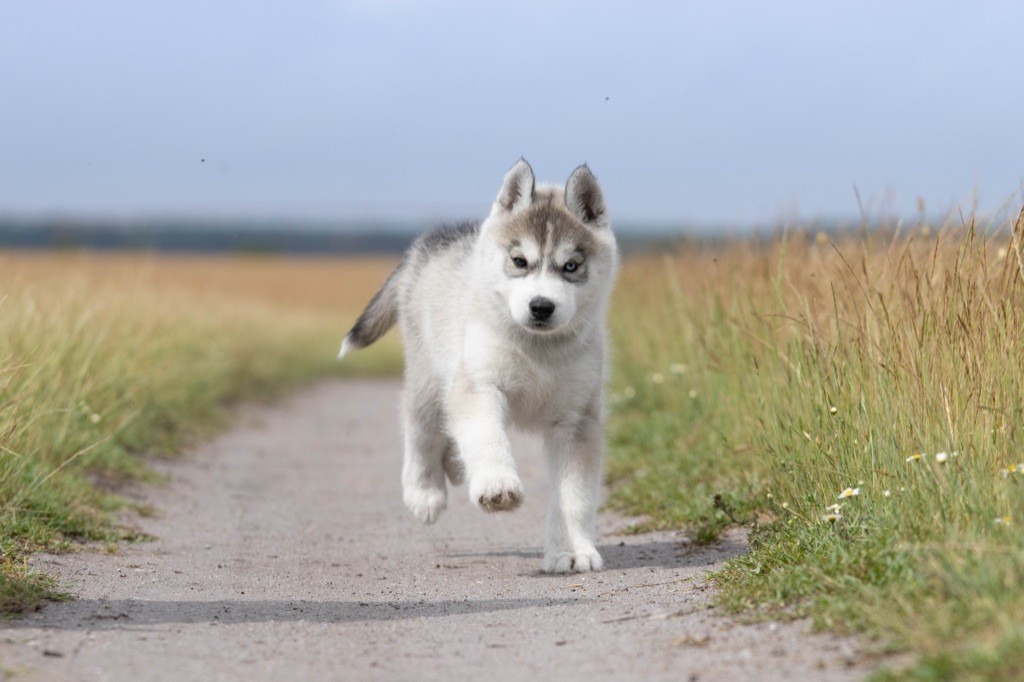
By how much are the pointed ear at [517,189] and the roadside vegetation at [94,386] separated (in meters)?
2.58

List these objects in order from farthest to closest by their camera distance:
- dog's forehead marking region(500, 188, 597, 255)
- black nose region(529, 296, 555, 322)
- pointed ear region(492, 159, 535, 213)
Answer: pointed ear region(492, 159, 535, 213)
dog's forehead marking region(500, 188, 597, 255)
black nose region(529, 296, 555, 322)

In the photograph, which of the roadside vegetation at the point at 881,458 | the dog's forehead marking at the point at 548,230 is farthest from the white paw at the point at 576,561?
the dog's forehead marking at the point at 548,230

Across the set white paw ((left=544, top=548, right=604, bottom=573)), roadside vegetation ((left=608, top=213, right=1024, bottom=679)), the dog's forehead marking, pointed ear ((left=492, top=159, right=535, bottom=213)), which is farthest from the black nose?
white paw ((left=544, top=548, right=604, bottom=573))

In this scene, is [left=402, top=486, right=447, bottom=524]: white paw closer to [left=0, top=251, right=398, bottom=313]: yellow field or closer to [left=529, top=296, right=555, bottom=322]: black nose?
[left=529, top=296, right=555, bottom=322]: black nose

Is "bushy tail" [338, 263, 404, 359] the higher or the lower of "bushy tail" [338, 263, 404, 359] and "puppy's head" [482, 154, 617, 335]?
the lower

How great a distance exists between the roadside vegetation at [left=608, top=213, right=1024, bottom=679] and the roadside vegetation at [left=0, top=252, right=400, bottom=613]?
313 cm

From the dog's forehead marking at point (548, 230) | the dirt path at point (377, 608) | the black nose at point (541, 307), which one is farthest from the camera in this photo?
the dog's forehead marking at point (548, 230)

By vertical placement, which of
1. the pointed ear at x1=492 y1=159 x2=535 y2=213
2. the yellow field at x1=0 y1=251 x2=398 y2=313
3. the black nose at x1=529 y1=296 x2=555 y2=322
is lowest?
the yellow field at x1=0 y1=251 x2=398 y2=313

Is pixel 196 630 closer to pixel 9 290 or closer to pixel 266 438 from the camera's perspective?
pixel 9 290

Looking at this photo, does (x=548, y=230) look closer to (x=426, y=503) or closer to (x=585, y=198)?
(x=585, y=198)

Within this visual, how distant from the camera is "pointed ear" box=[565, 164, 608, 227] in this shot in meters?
6.10

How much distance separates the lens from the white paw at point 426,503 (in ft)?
21.6

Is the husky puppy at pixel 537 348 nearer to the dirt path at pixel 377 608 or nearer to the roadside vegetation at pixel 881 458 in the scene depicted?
the dirt path at pixel 377 608

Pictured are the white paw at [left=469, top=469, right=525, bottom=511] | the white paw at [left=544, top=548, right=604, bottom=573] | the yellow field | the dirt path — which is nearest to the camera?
the dirt path
